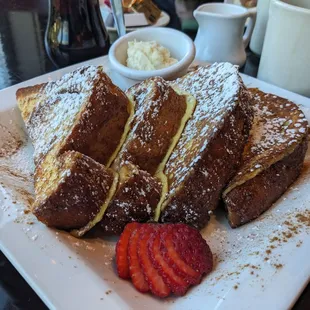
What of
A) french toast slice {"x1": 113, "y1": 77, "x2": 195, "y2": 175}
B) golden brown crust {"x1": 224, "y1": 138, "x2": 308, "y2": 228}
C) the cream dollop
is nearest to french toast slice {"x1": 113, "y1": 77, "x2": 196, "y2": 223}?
french toast slice {"x1": 113, "y1": 77, "x2": 195, "y2": 175}

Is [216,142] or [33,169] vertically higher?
[216,142]

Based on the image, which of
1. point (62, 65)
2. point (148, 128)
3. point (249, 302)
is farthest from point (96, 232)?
point (62, 65)

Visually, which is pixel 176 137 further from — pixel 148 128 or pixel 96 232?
pixel 96 232

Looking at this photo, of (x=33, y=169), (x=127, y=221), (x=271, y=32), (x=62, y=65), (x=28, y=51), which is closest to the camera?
(x=127, y=221)

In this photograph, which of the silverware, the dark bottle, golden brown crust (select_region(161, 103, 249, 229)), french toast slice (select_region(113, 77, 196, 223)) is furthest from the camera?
the silverware

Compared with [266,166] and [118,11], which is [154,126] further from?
[118,11]

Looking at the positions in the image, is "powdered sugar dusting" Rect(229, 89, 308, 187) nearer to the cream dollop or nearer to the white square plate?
the white square plate

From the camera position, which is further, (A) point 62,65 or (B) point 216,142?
(A) point 62,65

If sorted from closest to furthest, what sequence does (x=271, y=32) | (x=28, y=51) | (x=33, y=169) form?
(x=33, y=169), (x=271, y=32), (x=28, y=51)
